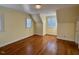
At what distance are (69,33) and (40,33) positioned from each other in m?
2.80

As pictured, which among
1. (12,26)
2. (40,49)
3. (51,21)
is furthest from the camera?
(51,21)

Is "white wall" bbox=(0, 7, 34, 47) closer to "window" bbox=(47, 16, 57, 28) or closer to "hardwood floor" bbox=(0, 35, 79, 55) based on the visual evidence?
"hardwood floor" bbox=(0, 35, 79, 55)

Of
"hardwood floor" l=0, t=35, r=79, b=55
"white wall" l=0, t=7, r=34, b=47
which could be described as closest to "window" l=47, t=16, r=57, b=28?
"white wall" l=0, t=7, r=34, b=47

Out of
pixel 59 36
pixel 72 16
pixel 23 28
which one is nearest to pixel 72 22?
pixel 72 16

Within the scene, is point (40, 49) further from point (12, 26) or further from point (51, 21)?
point (51, 21)

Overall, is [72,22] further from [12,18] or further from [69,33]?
[12,18]

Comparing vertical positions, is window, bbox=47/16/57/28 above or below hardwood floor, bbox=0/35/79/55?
above

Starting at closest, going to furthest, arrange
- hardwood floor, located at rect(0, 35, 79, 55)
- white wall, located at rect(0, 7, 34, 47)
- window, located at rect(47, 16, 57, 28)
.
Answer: hardwood floor, located at rect(0, 35, 79, 55), white wall, located at rect(0, 7, 34, 47), window, located at rect(47, 16, 57, 28)

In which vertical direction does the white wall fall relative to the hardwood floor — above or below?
above

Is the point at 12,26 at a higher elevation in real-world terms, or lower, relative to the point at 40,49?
higher

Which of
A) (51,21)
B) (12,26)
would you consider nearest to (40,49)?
(12,26)

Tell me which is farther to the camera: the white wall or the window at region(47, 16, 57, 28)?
the window at region(47, 16, 57, 28)

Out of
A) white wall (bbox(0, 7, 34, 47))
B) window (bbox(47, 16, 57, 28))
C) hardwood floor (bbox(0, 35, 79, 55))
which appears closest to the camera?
hardwood floor (bbox(0, 35, 79, 55))

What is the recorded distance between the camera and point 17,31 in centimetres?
537
